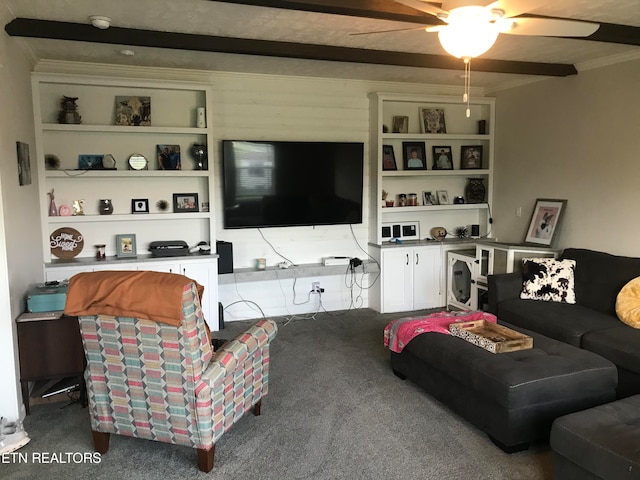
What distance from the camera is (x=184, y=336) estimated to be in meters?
2.36

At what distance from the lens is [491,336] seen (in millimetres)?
3275

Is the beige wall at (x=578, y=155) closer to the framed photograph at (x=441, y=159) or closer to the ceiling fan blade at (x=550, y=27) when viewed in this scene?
the framed photograph at (x=441, y=159)

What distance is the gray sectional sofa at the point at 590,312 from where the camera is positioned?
3238 mm

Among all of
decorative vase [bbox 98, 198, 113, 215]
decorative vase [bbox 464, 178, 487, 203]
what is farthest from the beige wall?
decorative vase [bbox 98, 198, 113, 215]

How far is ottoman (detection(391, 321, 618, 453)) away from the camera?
8.74ft

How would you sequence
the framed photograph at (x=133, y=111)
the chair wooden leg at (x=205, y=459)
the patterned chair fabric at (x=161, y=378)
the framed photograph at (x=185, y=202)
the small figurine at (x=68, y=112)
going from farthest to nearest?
the framed photograph at (x=185, y=202) → the framed photograph at (x=133, y=111) → the small figurine at (x=68, y=112) → the chair wooden leg at (x=205, y=459) → the patterned chair fabric at (x=161, y=378)

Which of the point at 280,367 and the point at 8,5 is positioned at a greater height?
the point at 8,5

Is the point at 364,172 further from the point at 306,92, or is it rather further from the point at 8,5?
the point at 8,5

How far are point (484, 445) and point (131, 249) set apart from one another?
3.48m

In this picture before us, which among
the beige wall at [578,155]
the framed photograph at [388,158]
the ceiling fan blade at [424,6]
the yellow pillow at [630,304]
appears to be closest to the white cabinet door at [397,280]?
the framed photograph at [388,158]

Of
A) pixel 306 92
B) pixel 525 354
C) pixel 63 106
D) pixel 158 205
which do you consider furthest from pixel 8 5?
pixel 525 354

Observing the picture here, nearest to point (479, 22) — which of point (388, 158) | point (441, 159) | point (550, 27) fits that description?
point (550, 27)

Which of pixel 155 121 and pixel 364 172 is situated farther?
pixel 364 172

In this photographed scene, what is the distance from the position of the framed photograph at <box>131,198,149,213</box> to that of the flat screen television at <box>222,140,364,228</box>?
0.76 meters
